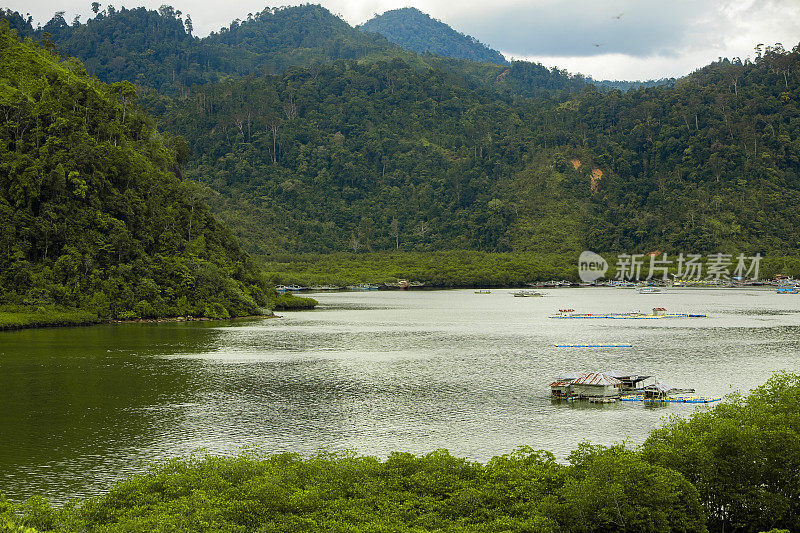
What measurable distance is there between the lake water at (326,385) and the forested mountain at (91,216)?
24.5ft

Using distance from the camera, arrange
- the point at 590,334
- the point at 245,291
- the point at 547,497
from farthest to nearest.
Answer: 1. the point at 245,291
2. the point at 590,334
3. the point at 547,497

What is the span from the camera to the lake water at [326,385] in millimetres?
35188

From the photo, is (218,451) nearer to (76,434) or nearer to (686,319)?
(76,434)

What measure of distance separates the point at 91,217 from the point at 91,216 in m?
0.15

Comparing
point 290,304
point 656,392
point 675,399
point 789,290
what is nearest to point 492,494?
point 675,399

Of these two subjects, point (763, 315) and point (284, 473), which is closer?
point (284, 473)

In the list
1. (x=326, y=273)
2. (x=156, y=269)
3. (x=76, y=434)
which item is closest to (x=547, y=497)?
(x=76, y=434)

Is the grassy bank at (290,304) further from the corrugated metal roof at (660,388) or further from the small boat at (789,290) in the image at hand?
the small boat at (789,290)

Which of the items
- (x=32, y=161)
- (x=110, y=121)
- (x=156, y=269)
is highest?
(x=110, y=121)

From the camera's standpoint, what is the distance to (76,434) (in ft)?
123

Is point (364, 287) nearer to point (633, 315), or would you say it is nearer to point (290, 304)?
point (290, 304)

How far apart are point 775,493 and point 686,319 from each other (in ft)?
285

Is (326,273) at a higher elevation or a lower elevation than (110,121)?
lower

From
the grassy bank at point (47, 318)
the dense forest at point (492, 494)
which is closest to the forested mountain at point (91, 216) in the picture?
the grassy bank at point (47, 318)
